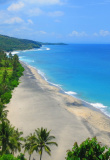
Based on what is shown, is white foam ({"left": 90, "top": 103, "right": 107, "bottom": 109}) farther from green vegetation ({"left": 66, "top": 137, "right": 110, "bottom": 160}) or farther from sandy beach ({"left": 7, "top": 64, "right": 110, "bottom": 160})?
green vegetation ({"left": 66, "top": 137, "right": 110, "bottom": 160})

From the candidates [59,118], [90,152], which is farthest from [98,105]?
[90,152]

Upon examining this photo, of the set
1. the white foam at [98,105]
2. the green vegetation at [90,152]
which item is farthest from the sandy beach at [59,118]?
the green vegetation at [90,152]

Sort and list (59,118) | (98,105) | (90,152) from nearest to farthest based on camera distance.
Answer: (90,152)
(59,118)
(98,105)

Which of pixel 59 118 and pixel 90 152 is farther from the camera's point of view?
pixel 59 118

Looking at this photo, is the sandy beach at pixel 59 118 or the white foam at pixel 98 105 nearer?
the sandy beach at pixel 59 118

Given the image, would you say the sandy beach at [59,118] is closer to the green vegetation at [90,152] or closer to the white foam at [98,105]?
the white foam at [98,105]

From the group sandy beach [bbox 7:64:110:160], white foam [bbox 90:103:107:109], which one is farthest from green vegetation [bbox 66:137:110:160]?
white foam [bbox 90:103:107:109]

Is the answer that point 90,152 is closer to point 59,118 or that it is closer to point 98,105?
point 59,118

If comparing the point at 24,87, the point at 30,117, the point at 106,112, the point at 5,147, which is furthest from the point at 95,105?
the point at 5,147
